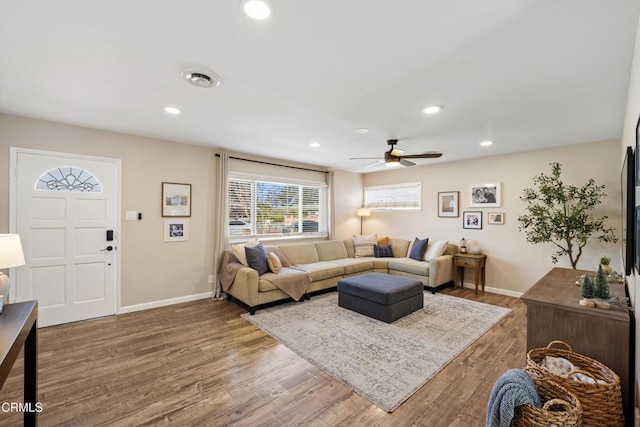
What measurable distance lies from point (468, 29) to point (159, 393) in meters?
3.27

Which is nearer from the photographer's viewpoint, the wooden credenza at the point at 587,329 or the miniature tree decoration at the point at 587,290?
the wooden credenza at the point at 587,329

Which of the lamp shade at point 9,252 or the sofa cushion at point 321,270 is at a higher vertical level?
the lamp shade at point 9,252

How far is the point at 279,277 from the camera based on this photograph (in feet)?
13.6

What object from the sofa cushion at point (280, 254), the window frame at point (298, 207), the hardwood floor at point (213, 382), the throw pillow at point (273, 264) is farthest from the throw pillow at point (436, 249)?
the throw pillow at point (273, 264)

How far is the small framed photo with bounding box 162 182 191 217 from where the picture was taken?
13.7ft

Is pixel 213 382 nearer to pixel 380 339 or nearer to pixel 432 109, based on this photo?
pixel 380 339

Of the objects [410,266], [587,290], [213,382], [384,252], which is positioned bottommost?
[213,382]

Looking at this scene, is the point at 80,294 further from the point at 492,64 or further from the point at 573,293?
the point at 573,293

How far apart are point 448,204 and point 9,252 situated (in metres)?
5.96

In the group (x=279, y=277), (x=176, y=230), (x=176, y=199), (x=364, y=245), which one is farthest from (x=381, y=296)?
(x=176, y=199)

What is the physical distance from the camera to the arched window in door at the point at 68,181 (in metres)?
3.38

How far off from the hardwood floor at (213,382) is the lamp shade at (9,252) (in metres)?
1.02

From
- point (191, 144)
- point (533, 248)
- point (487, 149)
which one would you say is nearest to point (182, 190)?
point (191, 144)

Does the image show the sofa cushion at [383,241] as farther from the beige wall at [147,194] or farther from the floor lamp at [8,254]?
the floor lamp at [8,254]
